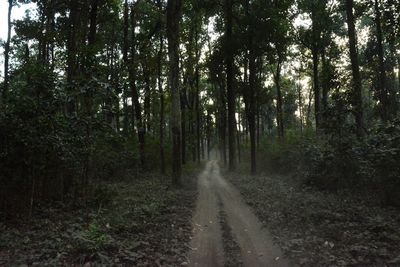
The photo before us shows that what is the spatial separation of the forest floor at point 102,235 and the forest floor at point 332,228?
235cm

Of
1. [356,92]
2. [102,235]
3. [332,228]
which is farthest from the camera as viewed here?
[356,92]

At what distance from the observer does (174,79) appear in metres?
17.5

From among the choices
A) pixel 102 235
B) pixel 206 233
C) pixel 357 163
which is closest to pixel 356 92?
pixel 357 163

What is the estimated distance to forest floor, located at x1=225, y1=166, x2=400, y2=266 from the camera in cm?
746

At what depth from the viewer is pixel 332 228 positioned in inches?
364

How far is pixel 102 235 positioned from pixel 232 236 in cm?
334

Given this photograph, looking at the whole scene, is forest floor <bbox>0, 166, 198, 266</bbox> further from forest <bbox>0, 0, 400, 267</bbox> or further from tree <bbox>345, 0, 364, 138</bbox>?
tree <bbox>345, 0, 364, 138</bbox>

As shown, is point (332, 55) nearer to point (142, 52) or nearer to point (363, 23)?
point (363, 23)

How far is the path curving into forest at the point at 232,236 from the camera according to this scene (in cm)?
782

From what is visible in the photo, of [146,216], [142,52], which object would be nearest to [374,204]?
Answer: [146,216]

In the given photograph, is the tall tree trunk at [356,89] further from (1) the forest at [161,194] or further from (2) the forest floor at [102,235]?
(2) the forest floor at [102,235]

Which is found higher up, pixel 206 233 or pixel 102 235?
pixel 102 235

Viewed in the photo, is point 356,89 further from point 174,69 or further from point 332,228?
point 332,228

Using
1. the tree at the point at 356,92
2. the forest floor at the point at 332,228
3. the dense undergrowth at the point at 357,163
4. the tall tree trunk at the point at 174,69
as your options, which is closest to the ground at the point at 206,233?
the forest floor at the point at 332,228
